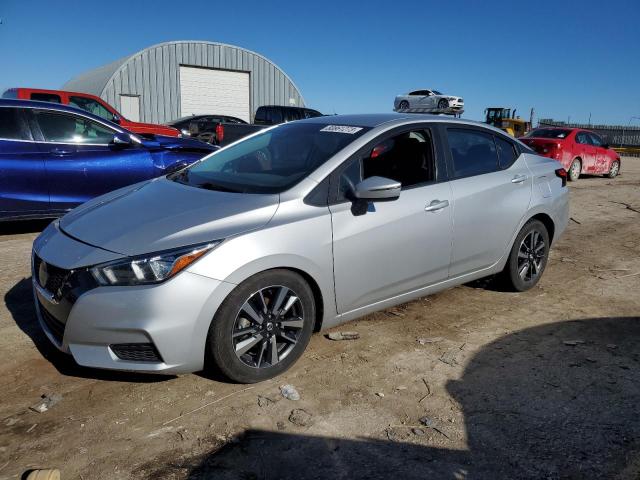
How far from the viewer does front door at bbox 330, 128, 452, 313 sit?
3.31 meters

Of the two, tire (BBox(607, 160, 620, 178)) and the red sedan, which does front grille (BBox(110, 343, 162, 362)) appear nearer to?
the red sedan

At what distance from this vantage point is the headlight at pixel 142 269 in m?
2.69

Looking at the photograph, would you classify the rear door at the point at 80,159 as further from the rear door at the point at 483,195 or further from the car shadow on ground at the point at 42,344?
the rear door at the point at 483,195

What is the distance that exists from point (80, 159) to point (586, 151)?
42.2ft

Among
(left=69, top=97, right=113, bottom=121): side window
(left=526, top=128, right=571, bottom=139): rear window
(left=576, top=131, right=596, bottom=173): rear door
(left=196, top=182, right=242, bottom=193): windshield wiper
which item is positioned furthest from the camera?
(left=576, top=131, right=596, bottom=173): rear door

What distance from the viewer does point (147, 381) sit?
310 centimetres

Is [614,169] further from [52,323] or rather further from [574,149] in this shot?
[52,323]

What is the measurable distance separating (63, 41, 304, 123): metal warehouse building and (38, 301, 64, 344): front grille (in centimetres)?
2573

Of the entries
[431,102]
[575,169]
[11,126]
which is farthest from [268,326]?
[431,102]

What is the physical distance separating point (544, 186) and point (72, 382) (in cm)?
409

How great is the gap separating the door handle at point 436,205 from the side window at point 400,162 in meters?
0.19

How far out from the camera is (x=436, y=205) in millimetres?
3762

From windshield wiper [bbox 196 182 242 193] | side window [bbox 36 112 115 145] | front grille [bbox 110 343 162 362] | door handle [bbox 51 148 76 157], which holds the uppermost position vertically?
→ side window [bbox 36 112 115 145]

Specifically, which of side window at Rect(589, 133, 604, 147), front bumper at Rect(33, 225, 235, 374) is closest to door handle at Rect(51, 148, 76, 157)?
front bumper at Rect(33, 225, 235, 374)
